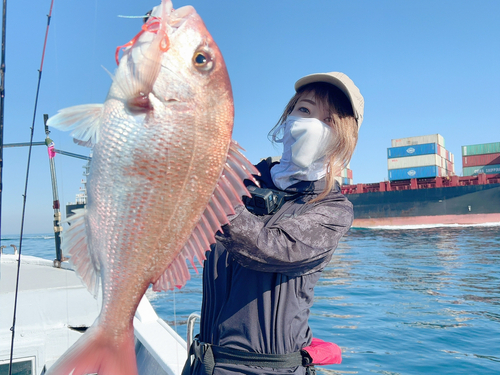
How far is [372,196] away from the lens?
35.0m

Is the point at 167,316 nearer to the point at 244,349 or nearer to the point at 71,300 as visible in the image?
the point at 71,300

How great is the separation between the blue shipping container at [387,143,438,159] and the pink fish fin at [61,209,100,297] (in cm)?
4883

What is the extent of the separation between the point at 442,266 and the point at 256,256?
1490cm

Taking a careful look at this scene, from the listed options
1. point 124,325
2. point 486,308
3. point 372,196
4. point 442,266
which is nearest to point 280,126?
point 124,325

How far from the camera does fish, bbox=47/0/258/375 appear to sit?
1.16 metres

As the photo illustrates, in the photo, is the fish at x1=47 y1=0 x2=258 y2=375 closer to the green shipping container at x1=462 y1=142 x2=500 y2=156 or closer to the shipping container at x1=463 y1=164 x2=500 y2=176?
the shipping container at x1=463 y1=164 x2=500 y2=176

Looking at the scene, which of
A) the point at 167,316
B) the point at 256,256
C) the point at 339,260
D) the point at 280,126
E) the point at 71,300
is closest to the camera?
the point at 256,256

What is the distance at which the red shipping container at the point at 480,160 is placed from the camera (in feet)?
139

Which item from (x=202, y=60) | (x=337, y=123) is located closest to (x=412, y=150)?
(x=337, y=123)

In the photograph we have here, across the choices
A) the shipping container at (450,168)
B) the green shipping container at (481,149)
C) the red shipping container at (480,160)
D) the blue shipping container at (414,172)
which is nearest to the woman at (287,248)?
the blue shipping container at (414,172)

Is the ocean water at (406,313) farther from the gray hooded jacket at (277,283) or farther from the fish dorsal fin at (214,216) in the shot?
the fish dorsal fin at (214,216)

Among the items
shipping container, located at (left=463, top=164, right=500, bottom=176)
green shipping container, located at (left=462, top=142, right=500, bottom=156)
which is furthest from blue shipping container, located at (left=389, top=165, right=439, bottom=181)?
green shipping container, located at (left=462, top=142, right=500, bottom=156)

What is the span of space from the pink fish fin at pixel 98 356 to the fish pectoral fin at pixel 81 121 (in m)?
0.63

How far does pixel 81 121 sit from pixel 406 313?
28.4ft
